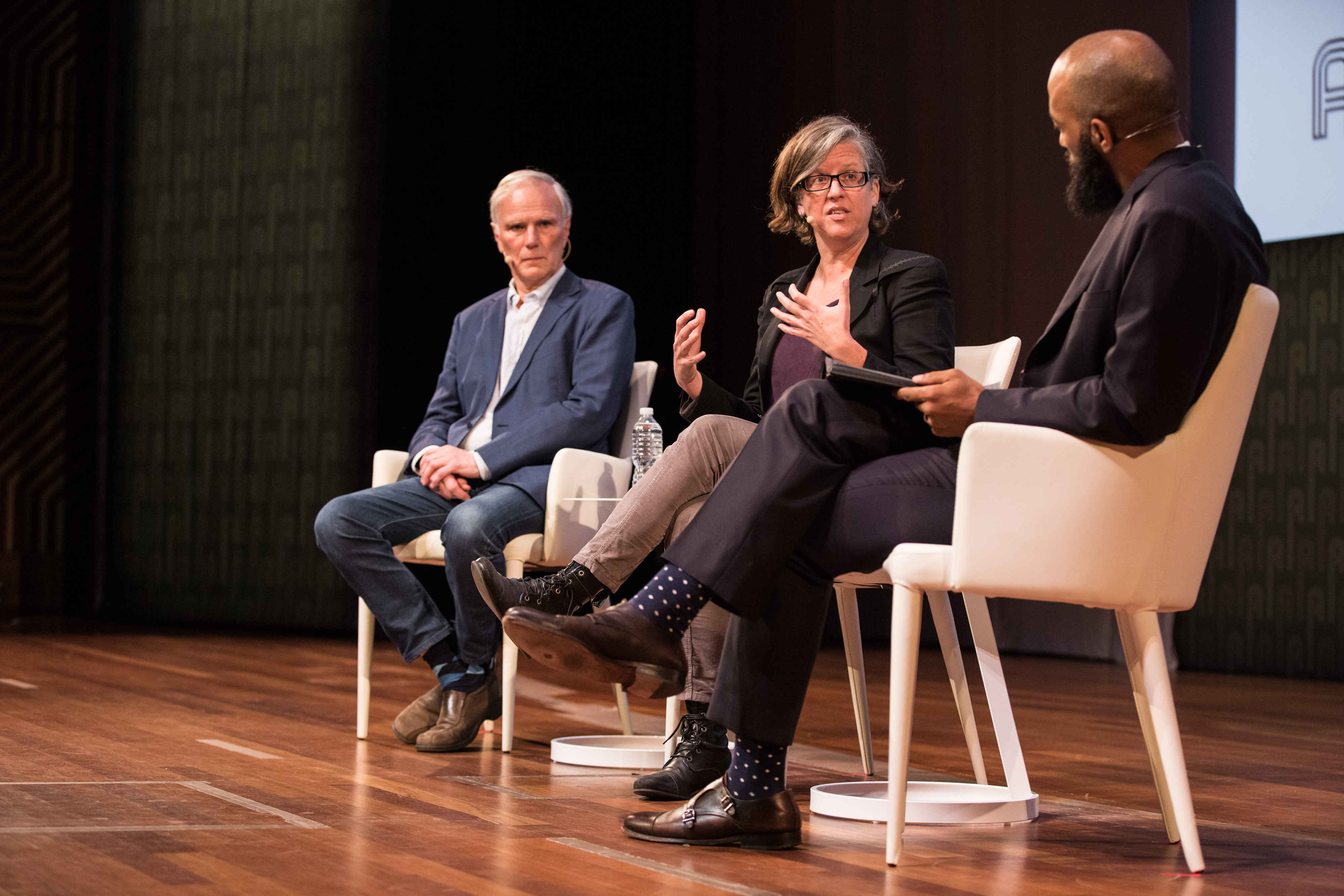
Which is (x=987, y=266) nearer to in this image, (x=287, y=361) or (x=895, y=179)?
(x=895, y=179)

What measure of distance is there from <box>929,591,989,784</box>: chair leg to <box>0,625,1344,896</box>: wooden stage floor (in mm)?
143

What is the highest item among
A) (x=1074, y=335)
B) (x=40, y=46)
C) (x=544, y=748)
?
(x=40, y=46)

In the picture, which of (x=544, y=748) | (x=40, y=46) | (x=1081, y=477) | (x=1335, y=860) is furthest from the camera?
(x=40, y=46)

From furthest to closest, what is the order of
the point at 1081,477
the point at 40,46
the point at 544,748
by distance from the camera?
1. the point at 40,46
2. the point at 544,748
3. the point at 1081,477

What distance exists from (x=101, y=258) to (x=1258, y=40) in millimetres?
5226

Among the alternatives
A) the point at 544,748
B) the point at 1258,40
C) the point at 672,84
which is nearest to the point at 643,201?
the point at 672,84

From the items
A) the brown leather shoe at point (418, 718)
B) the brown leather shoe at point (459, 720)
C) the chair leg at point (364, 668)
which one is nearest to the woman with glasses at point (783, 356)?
the brown leather shoe at point (459, 720)

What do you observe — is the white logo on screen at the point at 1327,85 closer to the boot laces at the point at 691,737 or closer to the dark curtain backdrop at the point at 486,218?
the dark curtain backdrop at the point at 486,218

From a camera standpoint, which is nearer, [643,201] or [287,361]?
[287,361]

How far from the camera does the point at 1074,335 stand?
1.77m

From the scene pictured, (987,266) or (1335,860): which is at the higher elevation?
(987,266)

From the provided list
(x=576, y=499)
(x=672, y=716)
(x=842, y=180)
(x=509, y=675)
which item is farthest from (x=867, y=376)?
(x=509, y=675)

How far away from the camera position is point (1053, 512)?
170 centimetres

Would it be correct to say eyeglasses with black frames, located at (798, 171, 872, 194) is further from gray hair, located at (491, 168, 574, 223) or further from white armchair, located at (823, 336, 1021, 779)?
gray hair, located at (491, 168, 574, 223)
